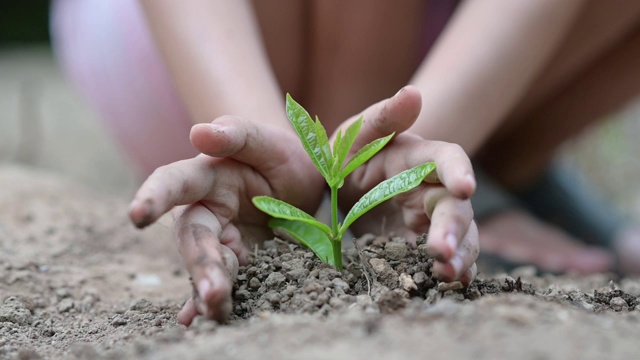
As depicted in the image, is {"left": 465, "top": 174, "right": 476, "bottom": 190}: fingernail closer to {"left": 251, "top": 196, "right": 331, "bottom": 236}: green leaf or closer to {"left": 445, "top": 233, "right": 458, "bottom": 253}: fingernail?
{"left": 445, "top": 233, "right": 458, "bottom": 253}: fingernail

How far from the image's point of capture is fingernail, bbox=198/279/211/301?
902 mm

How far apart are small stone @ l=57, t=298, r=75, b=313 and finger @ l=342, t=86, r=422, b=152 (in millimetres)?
624

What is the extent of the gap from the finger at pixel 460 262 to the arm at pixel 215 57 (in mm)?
529

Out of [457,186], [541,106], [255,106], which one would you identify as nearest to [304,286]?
[457,186]

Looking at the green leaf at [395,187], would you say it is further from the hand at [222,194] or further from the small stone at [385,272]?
the hand at [222,194]

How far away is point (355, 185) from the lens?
1.27 meters

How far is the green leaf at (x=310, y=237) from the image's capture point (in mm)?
1134

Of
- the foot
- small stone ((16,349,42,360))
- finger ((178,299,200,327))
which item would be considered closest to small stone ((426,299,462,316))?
finger ((178,299,200,327))

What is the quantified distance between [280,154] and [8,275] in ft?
2.15

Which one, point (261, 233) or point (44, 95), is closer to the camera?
point (261, 233)

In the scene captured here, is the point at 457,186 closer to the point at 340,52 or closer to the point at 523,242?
the point at 340,52

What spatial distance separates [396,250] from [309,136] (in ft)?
0.73

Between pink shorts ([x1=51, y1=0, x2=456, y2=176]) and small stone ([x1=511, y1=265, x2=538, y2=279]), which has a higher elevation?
pink shorts ([x1=51, y1=0, x2=456, y2=176])

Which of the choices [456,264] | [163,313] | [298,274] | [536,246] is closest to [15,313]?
[163,313]
